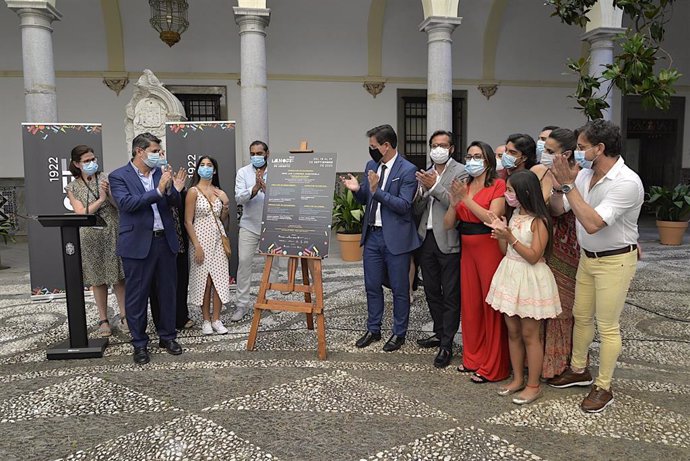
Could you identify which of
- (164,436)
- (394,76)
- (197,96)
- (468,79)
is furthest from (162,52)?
(164,436)

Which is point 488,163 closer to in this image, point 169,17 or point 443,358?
point 443,358

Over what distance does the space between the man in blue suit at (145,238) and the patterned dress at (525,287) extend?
95.9 inches

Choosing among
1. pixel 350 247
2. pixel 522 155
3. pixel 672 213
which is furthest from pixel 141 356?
pixel 672 213

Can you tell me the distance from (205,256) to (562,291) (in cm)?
285

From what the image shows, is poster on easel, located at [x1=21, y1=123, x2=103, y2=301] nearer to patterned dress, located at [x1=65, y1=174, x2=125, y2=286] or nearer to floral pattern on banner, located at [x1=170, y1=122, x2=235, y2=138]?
floral pattern on banner, located at [x1=170, y1=122, x2=235, y2=138]

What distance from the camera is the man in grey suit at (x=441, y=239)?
368cm

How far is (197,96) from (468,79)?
21.3ft

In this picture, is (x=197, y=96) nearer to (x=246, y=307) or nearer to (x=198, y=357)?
(x=246, y=307)

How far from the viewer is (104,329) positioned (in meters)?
4.57

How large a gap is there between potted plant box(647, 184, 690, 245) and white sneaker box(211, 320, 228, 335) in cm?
794

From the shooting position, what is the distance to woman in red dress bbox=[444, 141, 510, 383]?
336 cm

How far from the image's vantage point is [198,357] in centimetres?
400

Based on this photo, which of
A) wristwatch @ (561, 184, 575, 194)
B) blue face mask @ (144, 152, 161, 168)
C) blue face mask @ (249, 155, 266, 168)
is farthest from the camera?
blue face mask @ (249, 155, 266, 168)

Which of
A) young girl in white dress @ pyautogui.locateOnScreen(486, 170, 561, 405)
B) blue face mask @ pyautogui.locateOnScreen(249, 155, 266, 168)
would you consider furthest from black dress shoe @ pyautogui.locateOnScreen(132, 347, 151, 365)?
young girl in white dress @ pyautogui.locateOnScreen(486, 170, 561, 405)
